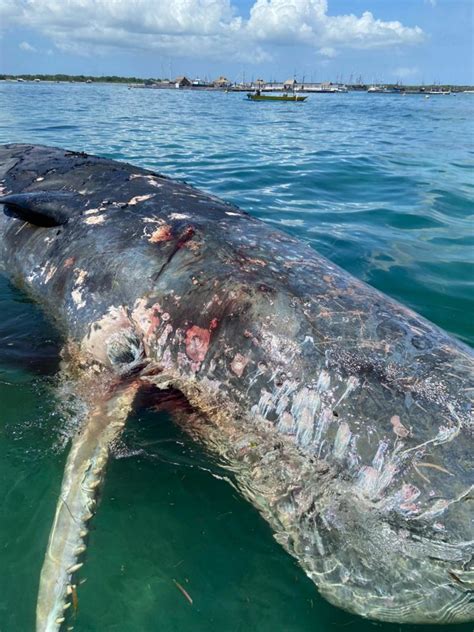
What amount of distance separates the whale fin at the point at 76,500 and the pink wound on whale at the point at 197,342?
54cm

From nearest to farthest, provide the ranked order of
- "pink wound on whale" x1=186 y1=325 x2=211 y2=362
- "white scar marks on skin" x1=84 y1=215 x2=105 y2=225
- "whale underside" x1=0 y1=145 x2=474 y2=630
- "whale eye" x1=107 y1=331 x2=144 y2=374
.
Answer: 1. "whale underside" x1=0 y1=145 x2=474 y2=630
2. "pink wound on whale" x1=186 y1=325 x2=211 y2=362
3. "whale eye" x1=107 y1=331 x2=144 y2=374
4. "white scar marks on skin" x1=84 y1=215 x2=105 y2=225

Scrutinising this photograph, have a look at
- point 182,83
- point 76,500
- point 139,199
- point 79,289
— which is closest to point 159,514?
point 76,500

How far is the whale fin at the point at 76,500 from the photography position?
111 inches

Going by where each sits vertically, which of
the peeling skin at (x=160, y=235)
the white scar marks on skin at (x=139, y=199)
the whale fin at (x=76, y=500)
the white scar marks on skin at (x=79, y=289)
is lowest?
the whale fin at (x=76, y=500)

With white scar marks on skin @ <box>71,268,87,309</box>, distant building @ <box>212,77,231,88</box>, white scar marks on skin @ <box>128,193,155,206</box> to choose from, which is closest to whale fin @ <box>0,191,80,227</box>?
white scar marks on skin @ <box>128,193,155,206</box>

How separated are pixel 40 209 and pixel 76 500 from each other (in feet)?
10.6

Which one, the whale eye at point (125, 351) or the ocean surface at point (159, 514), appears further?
the whale eye at point (125, 351)

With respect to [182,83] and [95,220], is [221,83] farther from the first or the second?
[95,220]

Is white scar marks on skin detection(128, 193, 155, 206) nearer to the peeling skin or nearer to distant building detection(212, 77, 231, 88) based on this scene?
the peeling skin

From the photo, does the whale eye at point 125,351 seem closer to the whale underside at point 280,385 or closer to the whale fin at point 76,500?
the whale underside at point 280,385

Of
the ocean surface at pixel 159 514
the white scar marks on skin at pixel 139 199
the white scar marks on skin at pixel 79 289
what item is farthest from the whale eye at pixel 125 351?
the white scar marks on skin at pixel 139 199

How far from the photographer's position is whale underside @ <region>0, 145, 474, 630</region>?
2756 millimetres

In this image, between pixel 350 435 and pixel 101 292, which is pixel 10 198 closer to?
pixel 101 292

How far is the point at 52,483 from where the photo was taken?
3.71m
